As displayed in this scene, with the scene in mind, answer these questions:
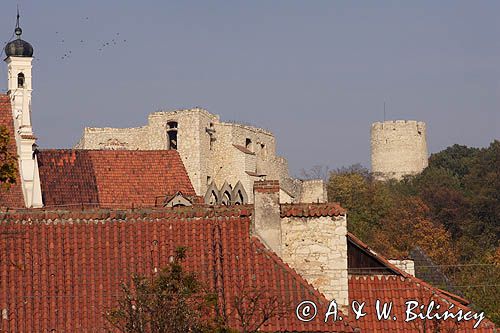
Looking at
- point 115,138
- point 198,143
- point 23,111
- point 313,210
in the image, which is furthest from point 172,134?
point 313,210

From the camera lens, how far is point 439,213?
2953 inches

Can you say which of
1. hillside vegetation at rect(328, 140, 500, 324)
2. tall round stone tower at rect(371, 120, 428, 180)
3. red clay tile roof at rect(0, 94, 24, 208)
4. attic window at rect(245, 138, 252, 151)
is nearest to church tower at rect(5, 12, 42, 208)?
red clay tile roof at rect(0, 94, 24, 208)

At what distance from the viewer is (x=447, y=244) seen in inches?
2630

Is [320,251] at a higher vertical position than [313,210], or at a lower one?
lower

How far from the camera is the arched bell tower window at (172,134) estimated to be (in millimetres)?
68606

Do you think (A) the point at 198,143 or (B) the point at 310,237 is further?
(A) the point at 198,143

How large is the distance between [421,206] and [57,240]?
54.4 metres

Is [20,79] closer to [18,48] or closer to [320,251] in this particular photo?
[18,48]

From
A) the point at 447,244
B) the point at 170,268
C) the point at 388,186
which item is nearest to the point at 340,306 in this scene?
the point at 170,268

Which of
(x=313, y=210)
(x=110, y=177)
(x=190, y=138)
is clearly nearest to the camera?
(x=313, y=210)

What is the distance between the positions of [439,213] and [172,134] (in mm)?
18475

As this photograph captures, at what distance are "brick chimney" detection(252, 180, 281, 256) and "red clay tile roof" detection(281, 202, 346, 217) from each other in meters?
0.24

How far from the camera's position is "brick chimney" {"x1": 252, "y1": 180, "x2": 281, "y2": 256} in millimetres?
22328

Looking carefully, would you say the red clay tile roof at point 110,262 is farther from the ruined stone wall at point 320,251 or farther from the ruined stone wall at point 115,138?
the ruined stone wall at point 115,138
